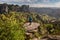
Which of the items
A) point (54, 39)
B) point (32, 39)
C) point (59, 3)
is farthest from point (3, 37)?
point (59, 3)

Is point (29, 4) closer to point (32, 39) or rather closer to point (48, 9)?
point (48, 9)

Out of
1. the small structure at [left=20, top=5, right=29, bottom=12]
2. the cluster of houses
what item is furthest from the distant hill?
the cluster of houses

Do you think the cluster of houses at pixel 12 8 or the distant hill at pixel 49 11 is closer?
the cluster of houses at pixel 12 8

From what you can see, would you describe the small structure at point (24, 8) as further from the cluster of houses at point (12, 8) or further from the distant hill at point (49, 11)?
the distant hill at point (49, 11)

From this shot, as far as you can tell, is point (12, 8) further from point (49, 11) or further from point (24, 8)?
point (49, 11)

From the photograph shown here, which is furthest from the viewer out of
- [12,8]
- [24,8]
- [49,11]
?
[49,11]

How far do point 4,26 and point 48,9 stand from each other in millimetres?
36115

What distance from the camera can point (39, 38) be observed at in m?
24.4

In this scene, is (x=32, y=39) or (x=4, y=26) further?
(x=32, y=39)

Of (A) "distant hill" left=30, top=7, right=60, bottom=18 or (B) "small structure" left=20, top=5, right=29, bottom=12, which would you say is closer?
(B) "small structure" left=20, top=5, right=29, bottom=12

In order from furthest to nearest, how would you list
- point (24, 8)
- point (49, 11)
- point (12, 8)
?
point (49, 11) < point (24, 8) < point (12, 8)

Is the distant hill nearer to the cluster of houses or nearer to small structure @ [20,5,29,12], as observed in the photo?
small structure @ [20,5,29,12]

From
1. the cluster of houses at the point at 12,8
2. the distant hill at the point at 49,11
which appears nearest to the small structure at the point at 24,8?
the cluster of houses at the point at 12,8

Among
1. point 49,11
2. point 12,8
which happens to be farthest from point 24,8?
point 49,11
